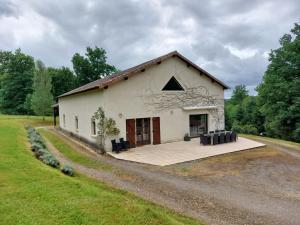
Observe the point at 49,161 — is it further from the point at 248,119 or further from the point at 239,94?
the point at 239,94

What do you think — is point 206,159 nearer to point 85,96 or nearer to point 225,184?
point 225,184

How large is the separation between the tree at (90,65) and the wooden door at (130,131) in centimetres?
3499

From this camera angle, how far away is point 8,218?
458 cm

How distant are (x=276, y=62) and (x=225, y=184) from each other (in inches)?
916

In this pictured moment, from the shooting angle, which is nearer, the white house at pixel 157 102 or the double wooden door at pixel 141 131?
the white house at pixel 157 102

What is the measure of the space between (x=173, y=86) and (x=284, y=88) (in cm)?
1416

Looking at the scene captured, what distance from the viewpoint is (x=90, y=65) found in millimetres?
48375

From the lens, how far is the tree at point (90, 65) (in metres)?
47.9

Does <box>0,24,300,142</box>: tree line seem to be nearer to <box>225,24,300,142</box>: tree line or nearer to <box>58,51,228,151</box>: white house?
<box>225,24,300,142</box>: tree line

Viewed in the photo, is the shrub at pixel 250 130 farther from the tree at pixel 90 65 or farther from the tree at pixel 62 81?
the tree at pixel 62 81

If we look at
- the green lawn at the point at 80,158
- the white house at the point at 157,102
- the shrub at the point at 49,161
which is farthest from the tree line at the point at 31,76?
the shrub at the point at 49,161

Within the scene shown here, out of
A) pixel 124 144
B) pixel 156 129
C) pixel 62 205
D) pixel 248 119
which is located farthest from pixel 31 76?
pixel 62 205

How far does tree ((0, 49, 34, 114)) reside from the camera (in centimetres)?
4869

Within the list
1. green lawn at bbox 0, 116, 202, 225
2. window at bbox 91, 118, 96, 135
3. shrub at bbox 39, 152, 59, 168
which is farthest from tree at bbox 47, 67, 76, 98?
green lawn at bbox 0, 116, 202, 225
